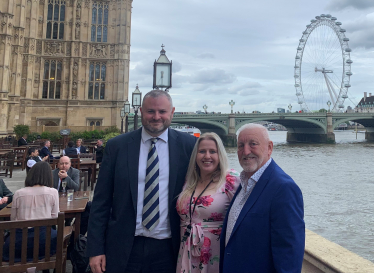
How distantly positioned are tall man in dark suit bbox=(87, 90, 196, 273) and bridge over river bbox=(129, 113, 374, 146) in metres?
31.3

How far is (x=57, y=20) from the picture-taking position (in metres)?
27.7

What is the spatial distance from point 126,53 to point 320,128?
3356 cm

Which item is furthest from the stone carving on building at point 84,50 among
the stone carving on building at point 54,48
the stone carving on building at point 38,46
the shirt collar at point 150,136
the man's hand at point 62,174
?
the shirt collar at point 150,136

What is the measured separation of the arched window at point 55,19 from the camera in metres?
27.6

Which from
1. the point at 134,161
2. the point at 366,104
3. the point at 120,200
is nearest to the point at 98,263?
the point at 120,200

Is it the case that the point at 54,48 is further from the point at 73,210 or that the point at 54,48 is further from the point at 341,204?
the point at 73,210

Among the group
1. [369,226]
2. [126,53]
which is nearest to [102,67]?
[126,53]

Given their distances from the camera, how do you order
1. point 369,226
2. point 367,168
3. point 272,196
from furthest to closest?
point 367,168 → point 369,226 → point 272,196

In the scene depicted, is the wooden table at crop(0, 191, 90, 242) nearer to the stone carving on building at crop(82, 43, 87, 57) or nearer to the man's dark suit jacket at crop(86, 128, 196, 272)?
the man's dark suit jacket at crop(86, 128, 196, 272)

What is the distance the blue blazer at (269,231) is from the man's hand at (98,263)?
2.70 ft

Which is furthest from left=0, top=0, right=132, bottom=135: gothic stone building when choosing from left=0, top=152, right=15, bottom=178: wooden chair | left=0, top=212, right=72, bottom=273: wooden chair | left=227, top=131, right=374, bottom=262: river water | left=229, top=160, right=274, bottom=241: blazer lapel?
left=229, top=160, right=274, bottom=241: blazer lapel

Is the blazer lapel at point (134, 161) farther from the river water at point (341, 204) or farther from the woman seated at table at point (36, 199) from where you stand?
the river water at point (341, 204)

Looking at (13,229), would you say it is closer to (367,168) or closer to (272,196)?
(272,196)

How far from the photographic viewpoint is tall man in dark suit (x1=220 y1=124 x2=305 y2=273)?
1.62m
